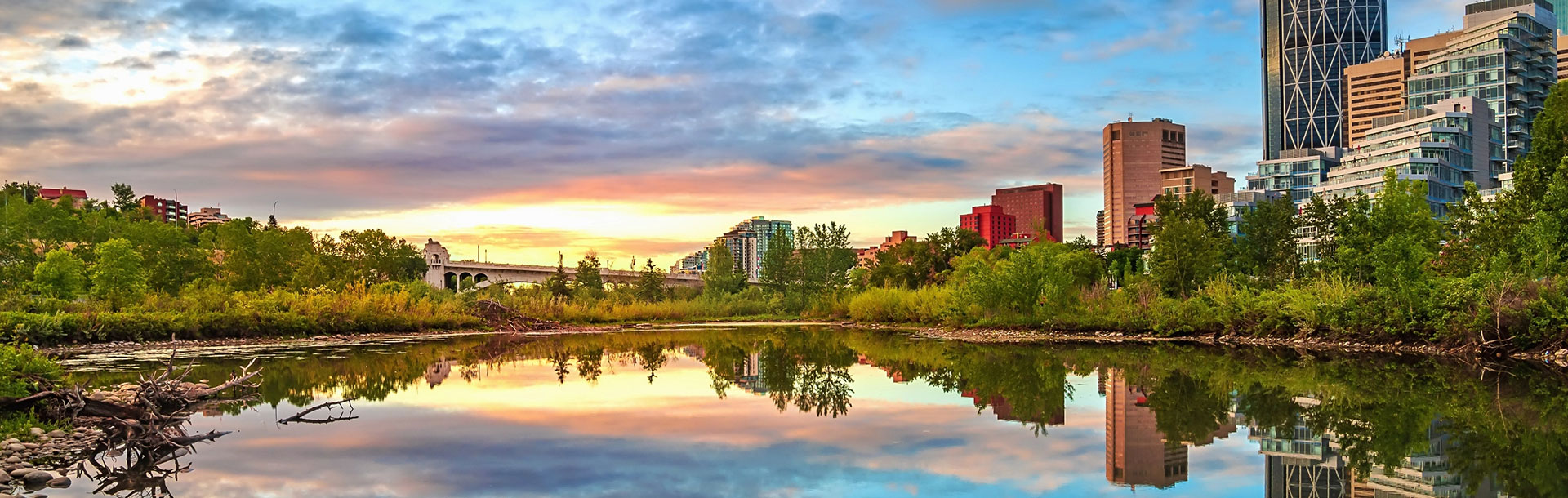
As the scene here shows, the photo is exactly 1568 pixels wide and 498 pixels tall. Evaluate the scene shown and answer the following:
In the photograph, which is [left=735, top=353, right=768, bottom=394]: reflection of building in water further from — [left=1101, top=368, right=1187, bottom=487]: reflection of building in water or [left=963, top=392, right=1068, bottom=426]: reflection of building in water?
[left=1101, top=368, right=1187, bottom=487]: reflection of building in water

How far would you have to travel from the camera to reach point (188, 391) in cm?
1281

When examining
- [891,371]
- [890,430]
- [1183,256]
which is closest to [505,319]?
[891,371]

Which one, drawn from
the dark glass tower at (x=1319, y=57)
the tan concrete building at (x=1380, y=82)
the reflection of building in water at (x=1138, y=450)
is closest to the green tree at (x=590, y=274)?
the reflection of building in water at (x=1138, y=450)

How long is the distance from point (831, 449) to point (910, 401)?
15.1 ft

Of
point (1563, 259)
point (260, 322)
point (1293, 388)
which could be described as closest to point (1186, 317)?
point (1563, 259)

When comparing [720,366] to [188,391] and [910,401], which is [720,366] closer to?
[910,401]

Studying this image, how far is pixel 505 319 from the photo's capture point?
4047 cm

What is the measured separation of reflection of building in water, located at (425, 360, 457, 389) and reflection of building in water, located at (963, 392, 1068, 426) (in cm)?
979

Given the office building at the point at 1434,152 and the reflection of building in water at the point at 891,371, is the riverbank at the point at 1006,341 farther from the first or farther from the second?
the office building at the point at 1434,152

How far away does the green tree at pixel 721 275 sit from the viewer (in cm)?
6181

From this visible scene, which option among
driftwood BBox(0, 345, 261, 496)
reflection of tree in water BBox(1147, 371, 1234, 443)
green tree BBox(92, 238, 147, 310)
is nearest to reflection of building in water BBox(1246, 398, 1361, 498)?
reflection of tree in water BBox(1147, 371, 1234, 443)

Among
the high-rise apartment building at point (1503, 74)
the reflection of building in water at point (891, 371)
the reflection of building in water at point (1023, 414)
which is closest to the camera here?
the reflection of building in water at point (1023, 414)

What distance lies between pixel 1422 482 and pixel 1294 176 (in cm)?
12876

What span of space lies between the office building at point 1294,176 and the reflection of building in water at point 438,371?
386 feet
